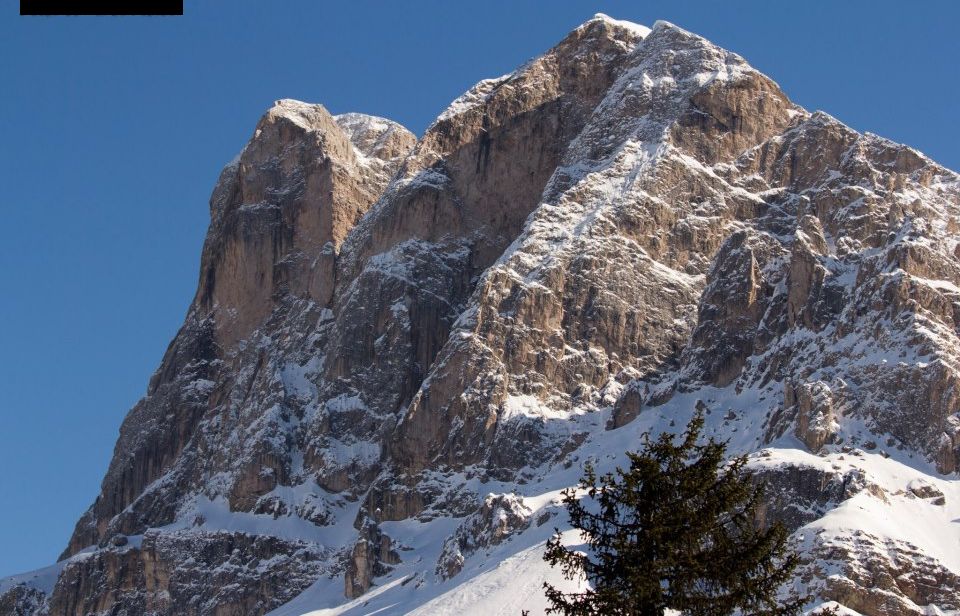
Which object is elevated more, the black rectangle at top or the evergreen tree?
the black rectangle at top

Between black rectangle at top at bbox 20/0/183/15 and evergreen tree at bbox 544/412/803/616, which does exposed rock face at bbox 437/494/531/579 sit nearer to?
evergreen tree at bbox 544/412/803/616

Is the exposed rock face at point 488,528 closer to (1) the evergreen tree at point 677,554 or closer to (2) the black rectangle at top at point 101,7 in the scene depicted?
(1) the evergreen tree at point 677,554

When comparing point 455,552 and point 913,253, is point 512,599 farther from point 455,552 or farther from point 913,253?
point 913,253

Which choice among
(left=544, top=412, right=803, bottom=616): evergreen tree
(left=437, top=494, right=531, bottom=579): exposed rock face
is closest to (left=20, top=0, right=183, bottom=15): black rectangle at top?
(left=544, top=412, right=803, bottom=616): evergreen tree

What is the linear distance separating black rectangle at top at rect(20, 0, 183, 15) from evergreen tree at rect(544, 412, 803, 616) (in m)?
13.7

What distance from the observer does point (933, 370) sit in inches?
7343

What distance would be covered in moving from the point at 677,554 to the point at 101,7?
50.6 feet

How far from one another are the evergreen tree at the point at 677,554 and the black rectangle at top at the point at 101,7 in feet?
44.9

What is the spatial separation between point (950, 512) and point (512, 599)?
45.3m

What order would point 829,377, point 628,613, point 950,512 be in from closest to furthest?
1. point 628,613
2. point 950,512
3. point 829,377

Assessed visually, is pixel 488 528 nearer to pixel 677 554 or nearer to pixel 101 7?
pixel 677 554

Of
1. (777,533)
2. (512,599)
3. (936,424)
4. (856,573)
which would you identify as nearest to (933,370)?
(936,424)

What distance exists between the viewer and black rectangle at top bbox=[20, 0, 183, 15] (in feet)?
58.2

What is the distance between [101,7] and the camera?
1781 cm
